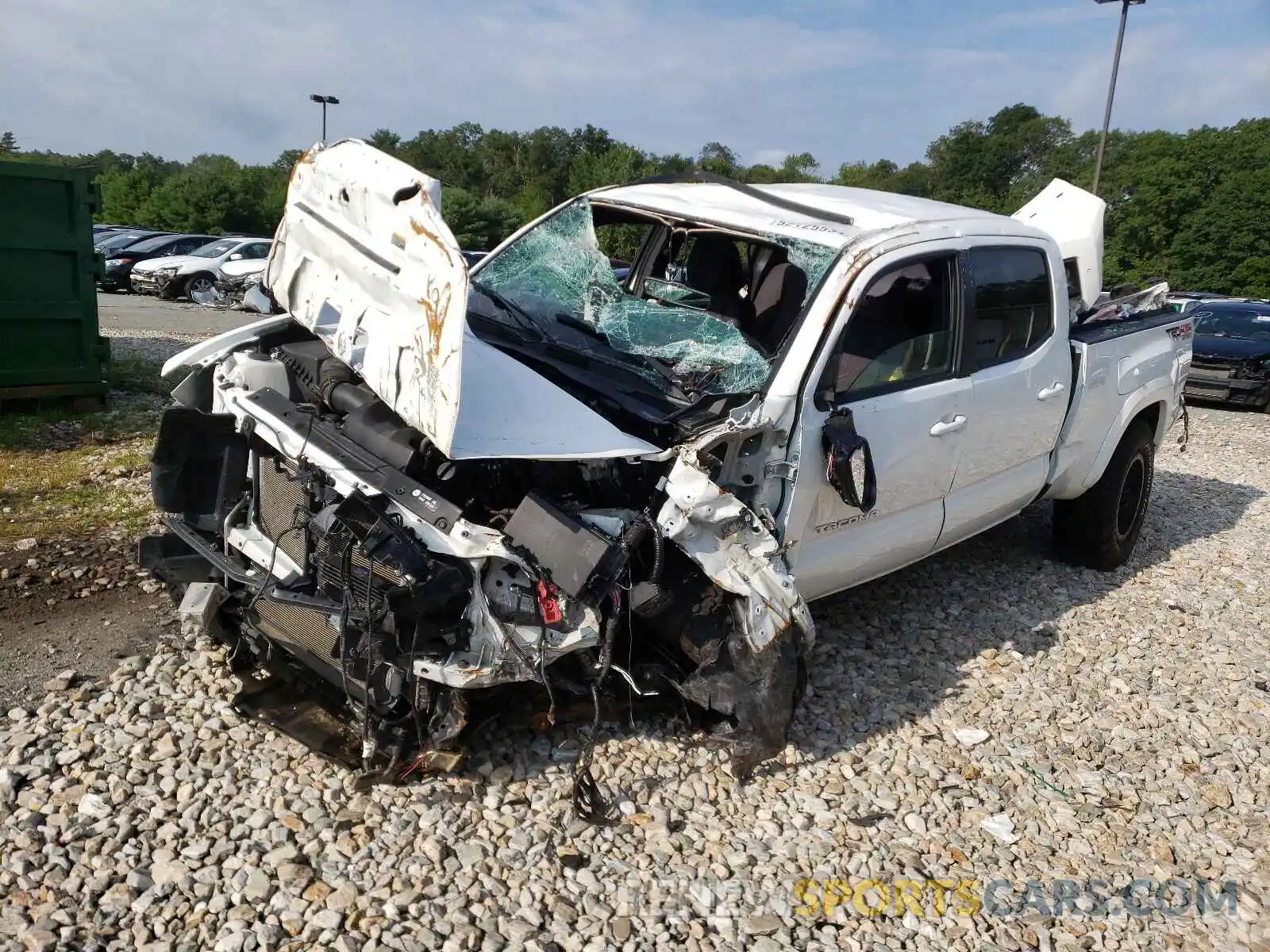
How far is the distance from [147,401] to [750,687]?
22.7 ft

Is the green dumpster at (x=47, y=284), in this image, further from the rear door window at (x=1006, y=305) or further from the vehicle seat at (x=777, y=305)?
the rear door window at (x=1006, y=305)

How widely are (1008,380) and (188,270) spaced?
1837 centimetres

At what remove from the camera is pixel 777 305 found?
166 inches

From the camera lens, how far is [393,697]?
3203 millimetres

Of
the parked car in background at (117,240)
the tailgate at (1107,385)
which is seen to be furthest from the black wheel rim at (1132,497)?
the parked car in background at (117,240)

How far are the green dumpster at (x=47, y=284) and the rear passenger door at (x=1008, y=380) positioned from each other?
21.9 ft

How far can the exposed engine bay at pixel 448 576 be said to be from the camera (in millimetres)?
3072

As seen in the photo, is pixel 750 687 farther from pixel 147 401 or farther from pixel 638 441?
pixel 147 401

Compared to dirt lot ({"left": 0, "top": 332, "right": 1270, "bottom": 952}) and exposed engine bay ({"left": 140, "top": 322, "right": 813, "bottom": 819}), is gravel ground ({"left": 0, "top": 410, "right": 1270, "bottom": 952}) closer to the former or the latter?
dirt lot ({"left": 0, "top": 332, "right": 1270, "bottom": 952})

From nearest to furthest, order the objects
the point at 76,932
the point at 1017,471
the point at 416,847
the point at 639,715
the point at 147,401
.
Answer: the point at 76,932
the point at 416,847
the point at 639,715
the point at 1017,471
the point at 147,401

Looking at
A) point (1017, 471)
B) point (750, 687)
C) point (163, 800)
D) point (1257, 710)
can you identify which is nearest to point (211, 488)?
point (163, 800)

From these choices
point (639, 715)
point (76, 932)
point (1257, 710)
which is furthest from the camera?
point (1257, 710)

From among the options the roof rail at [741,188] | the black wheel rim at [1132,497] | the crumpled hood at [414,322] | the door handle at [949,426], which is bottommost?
the black wheel rim at [1132,497]

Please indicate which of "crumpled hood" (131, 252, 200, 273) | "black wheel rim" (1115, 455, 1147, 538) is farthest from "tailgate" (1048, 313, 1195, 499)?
"crumpled hood" (131, 252, 200, 273)
